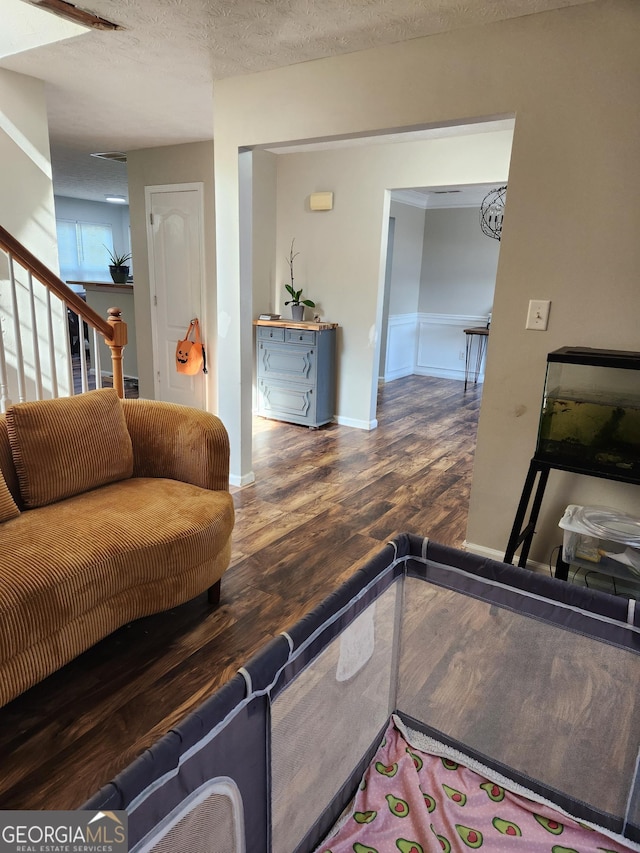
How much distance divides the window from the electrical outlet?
986 centimetres

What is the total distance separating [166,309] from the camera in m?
5.20

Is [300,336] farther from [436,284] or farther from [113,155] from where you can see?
[436,284]

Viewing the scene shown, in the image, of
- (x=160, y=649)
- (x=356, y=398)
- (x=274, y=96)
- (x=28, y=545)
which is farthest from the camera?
(x=356, y=398)

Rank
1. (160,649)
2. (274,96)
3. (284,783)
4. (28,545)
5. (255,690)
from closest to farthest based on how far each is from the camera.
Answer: (255,690)
(284,783)
(28,545)
(160,649)
(274,96)

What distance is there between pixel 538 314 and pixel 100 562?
6.53ft

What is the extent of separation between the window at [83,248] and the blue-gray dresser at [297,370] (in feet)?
22.9

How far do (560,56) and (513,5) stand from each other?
0.86 feet

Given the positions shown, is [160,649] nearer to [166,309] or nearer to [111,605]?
[111,605]

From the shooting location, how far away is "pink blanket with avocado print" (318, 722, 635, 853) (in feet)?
4.00

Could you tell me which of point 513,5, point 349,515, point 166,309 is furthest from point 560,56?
point 166,309

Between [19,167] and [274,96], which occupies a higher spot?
[274,96]

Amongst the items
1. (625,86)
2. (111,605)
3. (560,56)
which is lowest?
(111,605)

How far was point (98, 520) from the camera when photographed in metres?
1.96

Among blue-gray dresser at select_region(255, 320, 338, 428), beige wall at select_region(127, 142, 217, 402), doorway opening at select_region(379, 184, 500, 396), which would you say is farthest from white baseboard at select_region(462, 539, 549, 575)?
doorway opening at select_region(379, 184, 500, 396)
